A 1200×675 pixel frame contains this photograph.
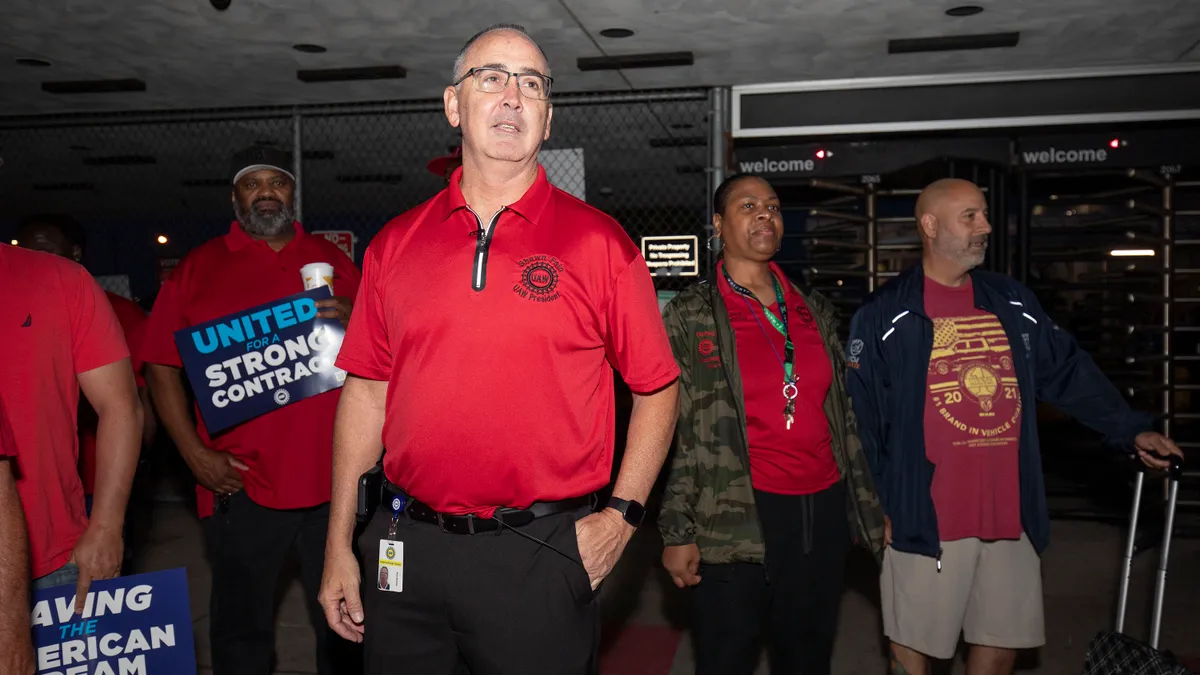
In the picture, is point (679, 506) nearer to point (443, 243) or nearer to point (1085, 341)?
point (443, 243)

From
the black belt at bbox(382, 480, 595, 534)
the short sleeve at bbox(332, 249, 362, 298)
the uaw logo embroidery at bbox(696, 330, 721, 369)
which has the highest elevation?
the short sleeve at bbox(332, 249, 362, 298)

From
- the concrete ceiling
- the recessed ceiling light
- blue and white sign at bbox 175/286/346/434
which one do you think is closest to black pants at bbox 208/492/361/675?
blue and white sign at bbox 175/286/346/434

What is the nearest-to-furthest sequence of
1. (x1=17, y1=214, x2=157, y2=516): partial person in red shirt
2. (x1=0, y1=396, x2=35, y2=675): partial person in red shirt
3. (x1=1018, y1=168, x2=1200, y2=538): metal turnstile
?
(x1=0, y1=396, x2=35, y2=675): partial person in red shirt
(x1=17, y1=214, x2=157, y2=516): partial person in red shirt
(x1=1018, y1=168, x2=1200, y2=538): metal turnstile

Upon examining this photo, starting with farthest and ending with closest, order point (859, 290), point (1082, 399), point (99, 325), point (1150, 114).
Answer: point (859, 290), point (1150, 114), point (1082, 399), point (99, 325)

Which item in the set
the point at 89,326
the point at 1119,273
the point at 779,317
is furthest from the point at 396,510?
the point at 1119,273

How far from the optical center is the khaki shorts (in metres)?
3.35

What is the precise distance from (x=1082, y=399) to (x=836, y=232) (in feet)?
14.0

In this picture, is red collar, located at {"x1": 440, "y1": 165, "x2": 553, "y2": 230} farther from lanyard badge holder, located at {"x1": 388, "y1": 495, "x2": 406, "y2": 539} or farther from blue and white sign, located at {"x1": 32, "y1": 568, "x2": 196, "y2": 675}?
blue and white sign, located at {"x1": 32, "y1": 568, "x2": 196, "y2": 675}

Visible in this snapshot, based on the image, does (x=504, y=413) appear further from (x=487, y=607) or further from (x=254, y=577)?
(x=254, y=577)

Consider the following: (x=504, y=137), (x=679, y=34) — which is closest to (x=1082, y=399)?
(x=504, y=137)

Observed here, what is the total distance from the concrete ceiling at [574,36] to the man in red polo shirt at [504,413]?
3883 mm

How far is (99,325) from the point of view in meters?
2.54

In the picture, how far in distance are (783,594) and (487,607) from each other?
1.50m

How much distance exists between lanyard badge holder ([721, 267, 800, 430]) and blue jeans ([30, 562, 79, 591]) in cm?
218
